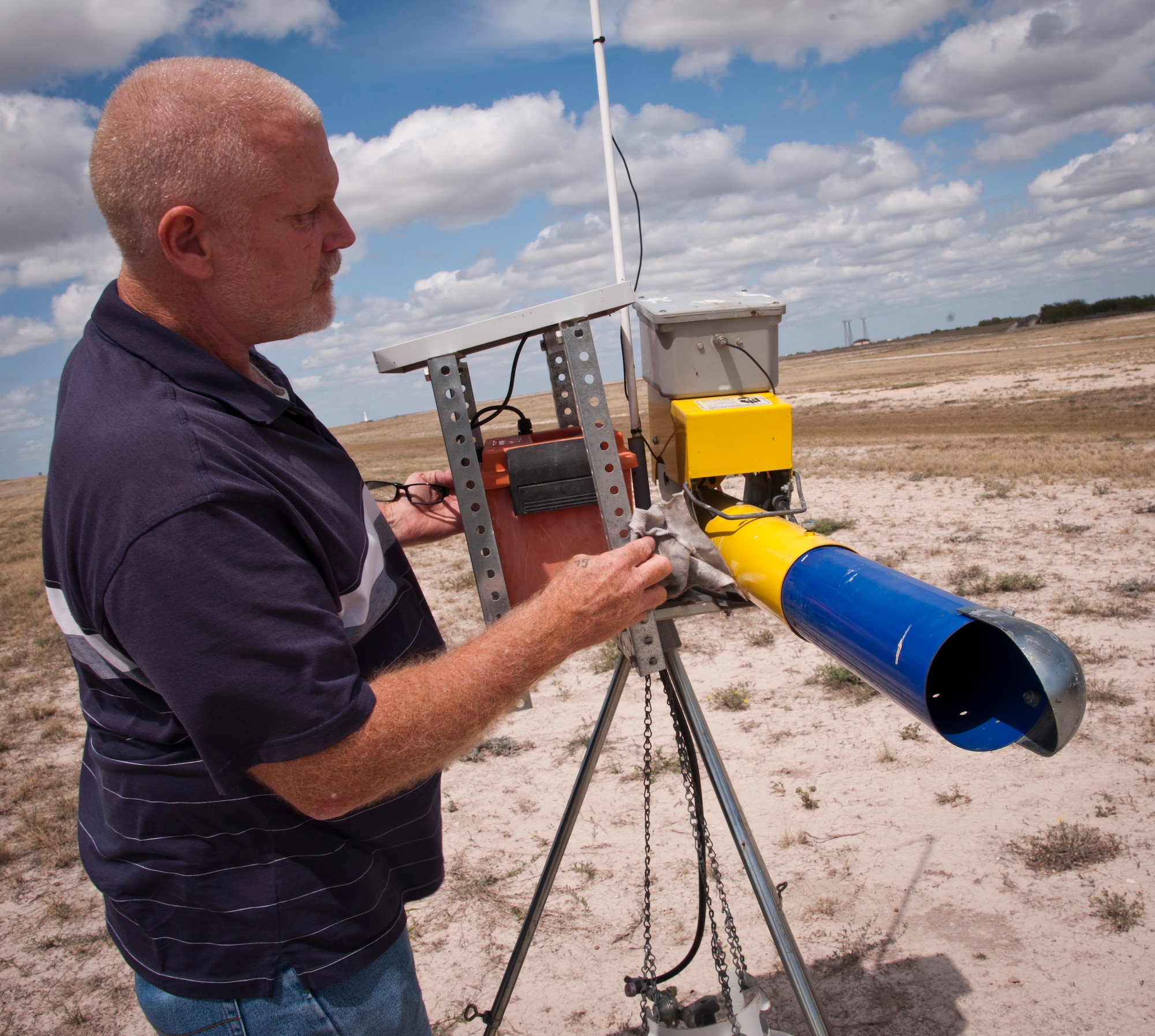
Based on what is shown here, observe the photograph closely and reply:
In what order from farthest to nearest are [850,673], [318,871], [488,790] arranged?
[850,673]
[488,790]
[318,871]

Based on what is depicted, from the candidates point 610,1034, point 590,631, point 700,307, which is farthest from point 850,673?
point 590,631

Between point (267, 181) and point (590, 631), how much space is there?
3.23ft

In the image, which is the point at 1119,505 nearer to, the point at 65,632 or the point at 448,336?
the point at 448,336

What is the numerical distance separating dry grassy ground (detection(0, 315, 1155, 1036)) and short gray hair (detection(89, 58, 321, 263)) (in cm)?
298

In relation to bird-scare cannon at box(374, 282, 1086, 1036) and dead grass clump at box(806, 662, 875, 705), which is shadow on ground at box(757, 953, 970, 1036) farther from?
dead grass clump at box(806, 662, 875, 705)

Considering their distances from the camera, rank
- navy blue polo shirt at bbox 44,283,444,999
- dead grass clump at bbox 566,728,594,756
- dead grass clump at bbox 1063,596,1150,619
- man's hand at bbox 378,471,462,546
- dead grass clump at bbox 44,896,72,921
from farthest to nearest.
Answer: dead grass clump at bbox 1063,596,1150,619 < dead grass clump at bbox 566,728,594,756 < dead grass clump at bbox 44,896,72,921 < man's hand at bbox 378,471,462,546 < navy blue polo shirt at bbox 44,283,444,999

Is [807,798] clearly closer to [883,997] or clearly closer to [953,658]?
[883,997]

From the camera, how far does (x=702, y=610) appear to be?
2002 mm

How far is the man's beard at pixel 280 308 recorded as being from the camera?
1421mm

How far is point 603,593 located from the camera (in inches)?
62.0

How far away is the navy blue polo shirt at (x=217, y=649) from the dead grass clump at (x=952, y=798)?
10.1ft

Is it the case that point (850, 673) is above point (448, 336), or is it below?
below

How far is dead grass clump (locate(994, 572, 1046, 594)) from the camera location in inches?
246

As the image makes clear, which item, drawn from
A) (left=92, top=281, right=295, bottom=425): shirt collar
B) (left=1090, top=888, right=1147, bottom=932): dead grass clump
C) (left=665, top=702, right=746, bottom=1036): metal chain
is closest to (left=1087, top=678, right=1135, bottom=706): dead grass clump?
(left=1090, top=888, right=1147, bottom=932): dead grass clump
